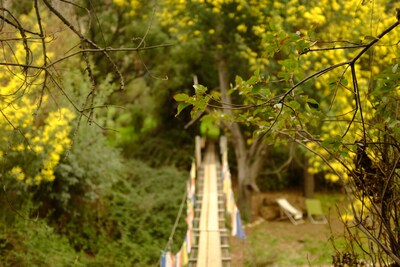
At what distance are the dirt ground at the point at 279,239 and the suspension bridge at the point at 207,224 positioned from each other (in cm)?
52

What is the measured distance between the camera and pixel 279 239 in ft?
37.5

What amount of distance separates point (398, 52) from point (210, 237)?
5742 mm

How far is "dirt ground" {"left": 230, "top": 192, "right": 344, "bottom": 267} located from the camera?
8.50 metres

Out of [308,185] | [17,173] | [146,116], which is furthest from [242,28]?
[308,185]

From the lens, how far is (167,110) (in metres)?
15.8

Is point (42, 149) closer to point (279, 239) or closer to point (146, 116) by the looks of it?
point (279, 239)

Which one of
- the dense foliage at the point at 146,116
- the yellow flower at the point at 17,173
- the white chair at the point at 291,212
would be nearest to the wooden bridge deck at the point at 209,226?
the dense foliage at the point at 146,116

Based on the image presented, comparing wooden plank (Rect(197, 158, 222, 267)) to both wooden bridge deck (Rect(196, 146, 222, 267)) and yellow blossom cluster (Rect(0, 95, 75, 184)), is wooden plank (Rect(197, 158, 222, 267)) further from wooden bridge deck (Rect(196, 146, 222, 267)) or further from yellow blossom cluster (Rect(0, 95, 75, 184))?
yellow blossom cluster (Rect(0, 95, 75, 184))

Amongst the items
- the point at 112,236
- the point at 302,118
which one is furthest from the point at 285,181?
the point at 302,118

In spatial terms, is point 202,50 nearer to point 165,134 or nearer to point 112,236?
point 165,134

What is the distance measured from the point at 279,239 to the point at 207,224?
3501 millimetres

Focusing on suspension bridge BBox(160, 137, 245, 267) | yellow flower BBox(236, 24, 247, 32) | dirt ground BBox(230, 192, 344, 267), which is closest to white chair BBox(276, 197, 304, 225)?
dirt ground BBox(230, 192, 344, 267)

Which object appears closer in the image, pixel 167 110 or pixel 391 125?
pixel 391 125

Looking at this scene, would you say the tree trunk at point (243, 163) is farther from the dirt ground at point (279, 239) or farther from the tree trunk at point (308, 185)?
the tree trunk at point (308, 185)
